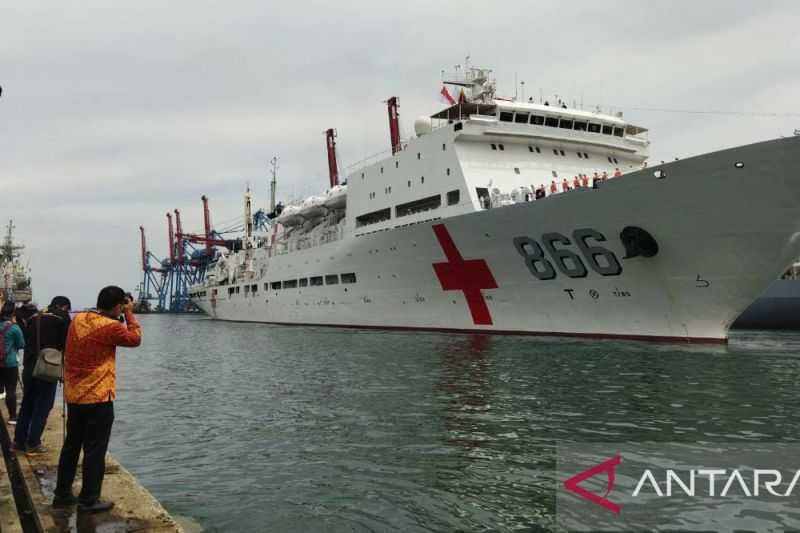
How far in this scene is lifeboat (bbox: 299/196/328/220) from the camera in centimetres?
2798

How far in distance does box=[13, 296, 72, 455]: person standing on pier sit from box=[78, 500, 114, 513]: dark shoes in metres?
1.40

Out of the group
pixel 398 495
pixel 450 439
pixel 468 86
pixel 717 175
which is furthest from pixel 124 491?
pixel 468 86

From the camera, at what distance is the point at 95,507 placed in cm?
336

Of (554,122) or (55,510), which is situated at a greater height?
(554,122)

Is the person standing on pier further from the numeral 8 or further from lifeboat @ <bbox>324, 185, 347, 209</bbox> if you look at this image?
lifeboat @ <bbox>324, 185, 347, 209</bbox>

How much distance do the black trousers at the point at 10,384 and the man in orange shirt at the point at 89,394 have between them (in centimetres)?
260

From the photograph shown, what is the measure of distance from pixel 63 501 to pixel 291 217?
91.0 feet

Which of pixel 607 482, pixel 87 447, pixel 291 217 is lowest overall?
pixel 607 482

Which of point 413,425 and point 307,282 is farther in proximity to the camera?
point 307,282

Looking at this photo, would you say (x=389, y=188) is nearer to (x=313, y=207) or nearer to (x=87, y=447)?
(x=313, y=207)

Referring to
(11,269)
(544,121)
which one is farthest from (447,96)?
(11,269)

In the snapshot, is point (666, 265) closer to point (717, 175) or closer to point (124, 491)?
point (717, 175)

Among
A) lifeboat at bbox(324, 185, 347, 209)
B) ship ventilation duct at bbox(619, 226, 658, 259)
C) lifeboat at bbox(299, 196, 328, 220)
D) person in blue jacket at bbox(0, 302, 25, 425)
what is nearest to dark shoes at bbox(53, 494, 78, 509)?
person in blue jacket at bbox(0, 302, 25, 425)

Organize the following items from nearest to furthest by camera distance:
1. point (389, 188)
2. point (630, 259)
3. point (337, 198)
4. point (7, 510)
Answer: point (7, 510) < point (630, 259) < point (389, 188) < point (337, 198)
